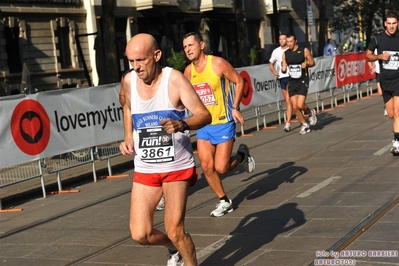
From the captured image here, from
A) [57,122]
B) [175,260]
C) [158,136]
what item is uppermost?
[158,136]

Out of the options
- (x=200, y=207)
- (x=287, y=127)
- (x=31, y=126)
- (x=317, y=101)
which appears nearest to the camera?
(x=200, y=207)

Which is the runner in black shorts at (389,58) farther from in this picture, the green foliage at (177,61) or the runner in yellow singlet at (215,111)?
the green foliage at (177,61)

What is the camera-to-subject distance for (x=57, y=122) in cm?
1175

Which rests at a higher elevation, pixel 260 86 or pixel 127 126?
pixel 127 126

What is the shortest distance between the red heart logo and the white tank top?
19.0 feet

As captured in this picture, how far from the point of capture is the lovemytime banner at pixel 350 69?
2300cm

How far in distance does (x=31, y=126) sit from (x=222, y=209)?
155 inches

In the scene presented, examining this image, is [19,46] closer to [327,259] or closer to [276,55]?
[276,55]

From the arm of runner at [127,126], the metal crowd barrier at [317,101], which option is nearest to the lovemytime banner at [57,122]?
the metal crowd barrier at [317,101]

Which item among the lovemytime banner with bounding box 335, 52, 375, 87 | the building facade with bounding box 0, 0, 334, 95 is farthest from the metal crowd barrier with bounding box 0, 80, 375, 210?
the lovemytime banner with bounding box 335, 52, 375, 87

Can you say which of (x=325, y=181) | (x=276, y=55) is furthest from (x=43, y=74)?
(x=325, y=181)

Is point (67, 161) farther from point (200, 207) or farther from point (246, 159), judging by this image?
point (246, 159)

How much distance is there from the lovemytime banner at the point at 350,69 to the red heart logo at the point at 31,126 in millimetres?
13173

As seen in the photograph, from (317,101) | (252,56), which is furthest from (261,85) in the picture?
(252,56)
